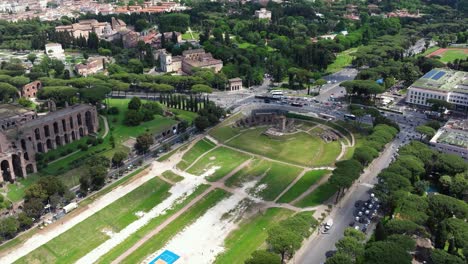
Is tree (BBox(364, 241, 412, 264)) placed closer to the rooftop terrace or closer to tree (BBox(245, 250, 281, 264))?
tree (BBox(245, 250, 281, 264))

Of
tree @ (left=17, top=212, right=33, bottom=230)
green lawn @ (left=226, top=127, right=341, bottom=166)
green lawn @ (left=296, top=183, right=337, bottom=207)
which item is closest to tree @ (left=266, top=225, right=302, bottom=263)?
green lawn @ (left=296, top=183, right=337, bottom=207)

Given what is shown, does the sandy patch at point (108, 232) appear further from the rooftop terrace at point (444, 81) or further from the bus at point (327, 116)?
the rooftop terrace at point (444, 81)

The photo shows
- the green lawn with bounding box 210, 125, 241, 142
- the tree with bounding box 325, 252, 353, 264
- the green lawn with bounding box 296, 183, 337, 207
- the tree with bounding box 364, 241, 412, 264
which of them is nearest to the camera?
the tree with bounding box 364, 241, 412, 264

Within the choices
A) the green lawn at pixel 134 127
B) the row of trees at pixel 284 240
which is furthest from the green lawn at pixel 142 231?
the green lawn at pixel 134 127

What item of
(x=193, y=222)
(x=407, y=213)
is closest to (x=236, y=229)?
(x=193, y=222)

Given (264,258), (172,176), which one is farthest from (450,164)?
(172,176)

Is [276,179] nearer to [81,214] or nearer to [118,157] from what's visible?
[118,157]
